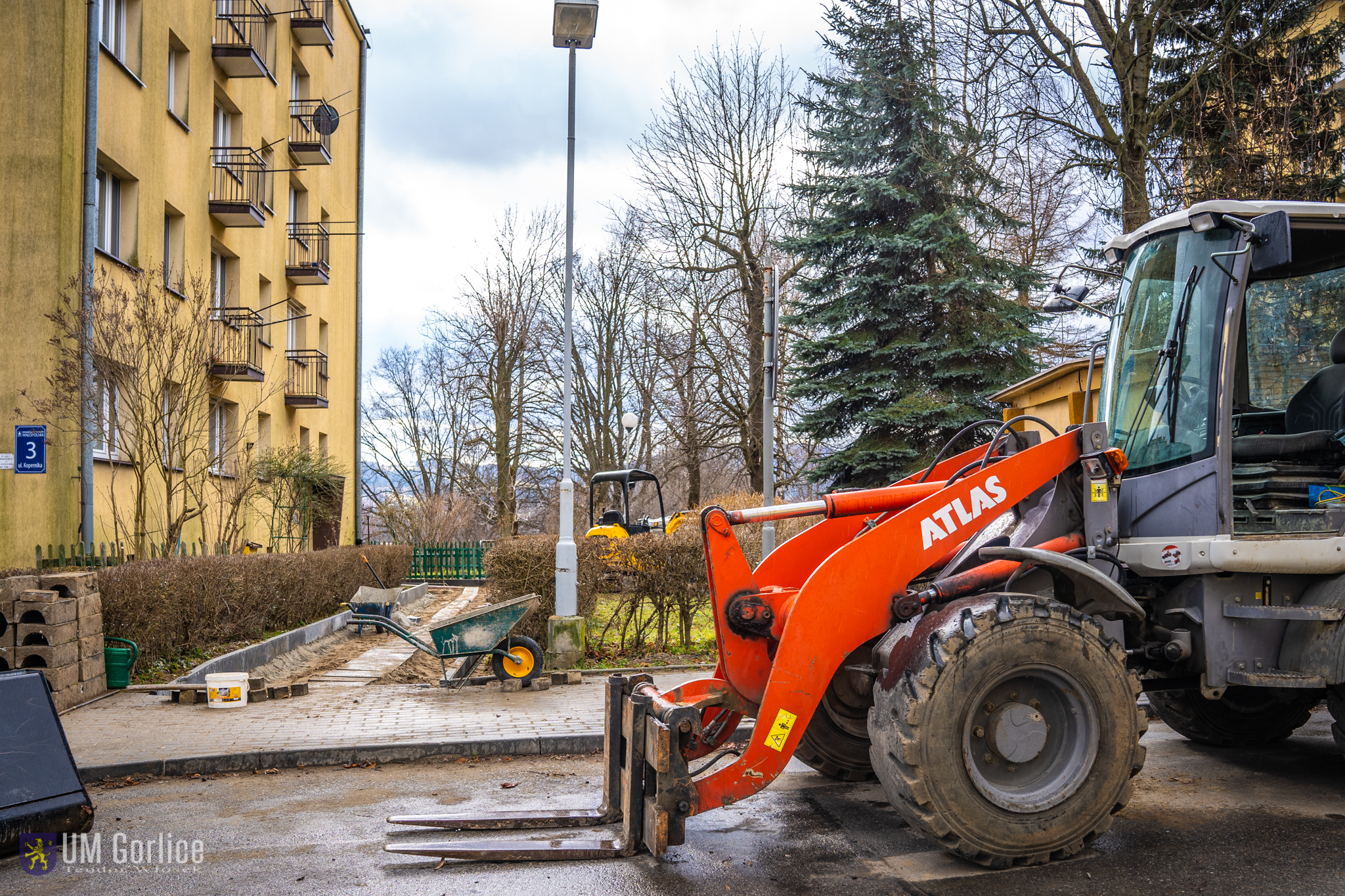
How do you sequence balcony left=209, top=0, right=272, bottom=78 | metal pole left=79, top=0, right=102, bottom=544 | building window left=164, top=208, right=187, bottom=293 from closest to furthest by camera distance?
metal pole left=79, top=0, right=102, bottom=544 < building window left=164, top=208, right=187, bottom=293 < balcony left=209, top=0, right=272, bottom=78

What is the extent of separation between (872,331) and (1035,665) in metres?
14.8

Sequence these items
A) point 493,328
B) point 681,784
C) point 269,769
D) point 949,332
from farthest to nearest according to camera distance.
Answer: point 493,328 < point 949,332 < point 269,769 < point 681,784

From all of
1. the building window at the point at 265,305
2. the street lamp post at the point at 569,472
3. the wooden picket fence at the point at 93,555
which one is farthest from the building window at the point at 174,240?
the street lamp post at the point at 569,472

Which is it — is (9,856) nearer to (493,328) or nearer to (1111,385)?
(1111,385)

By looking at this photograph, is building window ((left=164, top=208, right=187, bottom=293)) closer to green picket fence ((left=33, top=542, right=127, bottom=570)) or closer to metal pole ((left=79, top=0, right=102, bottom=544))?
metal pole ((left=79, top=0, right=102, bottom=544))

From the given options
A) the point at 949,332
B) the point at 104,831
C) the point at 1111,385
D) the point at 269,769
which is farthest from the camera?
the point at 949,332

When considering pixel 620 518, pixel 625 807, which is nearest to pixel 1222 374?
pixel 625 807

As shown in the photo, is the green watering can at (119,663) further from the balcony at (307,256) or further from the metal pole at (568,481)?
the balcony at (307,256)

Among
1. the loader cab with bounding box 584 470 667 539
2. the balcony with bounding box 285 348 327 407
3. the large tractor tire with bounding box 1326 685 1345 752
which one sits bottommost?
the large tractor tire with bounding box 1326 685 1345 752

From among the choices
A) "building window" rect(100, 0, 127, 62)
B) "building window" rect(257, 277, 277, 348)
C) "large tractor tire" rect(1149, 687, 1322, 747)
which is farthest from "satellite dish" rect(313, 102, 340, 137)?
"large tractor tire" rect(1149, 687, 1322, 747)

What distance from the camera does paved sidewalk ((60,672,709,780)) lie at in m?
6.98

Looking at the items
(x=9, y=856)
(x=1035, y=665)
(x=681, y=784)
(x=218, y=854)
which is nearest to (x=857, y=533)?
(x=1035, y=665)

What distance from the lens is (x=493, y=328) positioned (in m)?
37.3

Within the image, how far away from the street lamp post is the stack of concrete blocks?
172 inches
